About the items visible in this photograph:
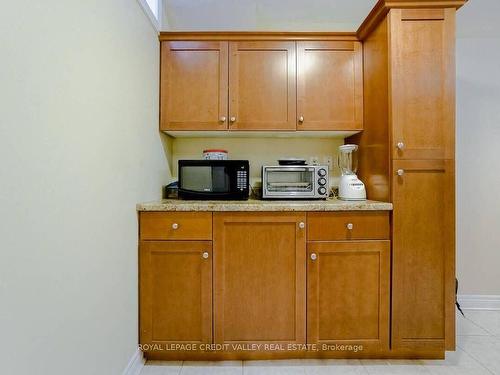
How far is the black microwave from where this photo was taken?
6.07 ft

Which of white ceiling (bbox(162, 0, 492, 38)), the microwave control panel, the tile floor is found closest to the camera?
the tile floor

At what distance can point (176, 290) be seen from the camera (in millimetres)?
1603

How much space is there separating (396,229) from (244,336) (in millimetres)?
1073

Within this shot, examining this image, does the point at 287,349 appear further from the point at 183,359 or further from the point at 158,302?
the point at 158,302

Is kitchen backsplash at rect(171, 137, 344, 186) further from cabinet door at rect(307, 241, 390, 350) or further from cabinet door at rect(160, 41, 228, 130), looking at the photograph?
cabinet door at rect(307, 241, 390, 350)

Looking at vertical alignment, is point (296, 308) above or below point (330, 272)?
below

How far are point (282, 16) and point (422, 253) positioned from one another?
2.01 meters

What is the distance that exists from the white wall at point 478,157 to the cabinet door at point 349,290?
1.17 m

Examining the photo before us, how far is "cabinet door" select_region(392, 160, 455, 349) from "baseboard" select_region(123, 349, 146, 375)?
4.87 feet

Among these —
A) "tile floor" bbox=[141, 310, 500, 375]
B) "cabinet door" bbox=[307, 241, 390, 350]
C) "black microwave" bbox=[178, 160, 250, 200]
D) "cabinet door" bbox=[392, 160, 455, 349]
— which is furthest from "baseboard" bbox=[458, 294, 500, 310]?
"black microwave" bbox=[178, 160, 250, 200]

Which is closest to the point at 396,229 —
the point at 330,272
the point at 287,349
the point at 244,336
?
the point at 330,272

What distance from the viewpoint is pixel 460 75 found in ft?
7.37

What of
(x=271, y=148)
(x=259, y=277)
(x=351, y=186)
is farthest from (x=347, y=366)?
(x=271, y=148)

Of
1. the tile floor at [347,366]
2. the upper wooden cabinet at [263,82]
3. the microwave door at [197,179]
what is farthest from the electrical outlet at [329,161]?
the tile floor at [347,366]
